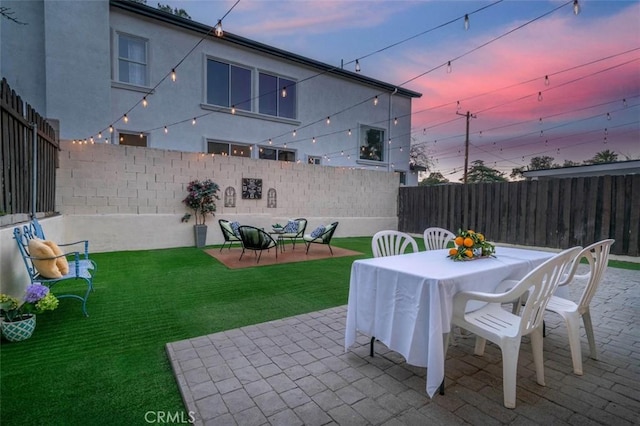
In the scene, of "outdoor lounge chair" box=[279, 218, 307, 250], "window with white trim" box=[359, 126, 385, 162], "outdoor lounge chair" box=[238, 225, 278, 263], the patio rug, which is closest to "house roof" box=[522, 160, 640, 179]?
"window with white trim" box=[359, 126, 385, 162]

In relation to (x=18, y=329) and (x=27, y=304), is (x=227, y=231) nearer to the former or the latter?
(x=27, y=304)

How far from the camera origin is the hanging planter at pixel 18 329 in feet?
8.15

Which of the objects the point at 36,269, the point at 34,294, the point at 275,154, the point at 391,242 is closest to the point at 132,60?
the point at 275,154

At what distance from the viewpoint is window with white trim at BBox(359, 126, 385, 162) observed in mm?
13164

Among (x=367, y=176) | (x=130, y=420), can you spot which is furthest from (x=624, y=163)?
(x=130, y=420)

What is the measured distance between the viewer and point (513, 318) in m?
2.09

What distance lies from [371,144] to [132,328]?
39.7ft

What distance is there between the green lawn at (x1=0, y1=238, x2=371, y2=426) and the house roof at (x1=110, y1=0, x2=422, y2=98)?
4.96 m

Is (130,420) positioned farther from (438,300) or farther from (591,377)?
(591,377)

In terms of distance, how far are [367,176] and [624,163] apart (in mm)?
7522

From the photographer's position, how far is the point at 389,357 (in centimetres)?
240

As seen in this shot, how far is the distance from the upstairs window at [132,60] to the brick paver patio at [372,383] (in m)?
8.53

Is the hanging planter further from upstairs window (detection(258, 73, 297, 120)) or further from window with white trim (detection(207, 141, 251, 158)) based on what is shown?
upstairs window (detection(258, 73, 297, 120))

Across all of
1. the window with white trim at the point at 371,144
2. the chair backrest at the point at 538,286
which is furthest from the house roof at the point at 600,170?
the chair backrest at the point at 538,286
